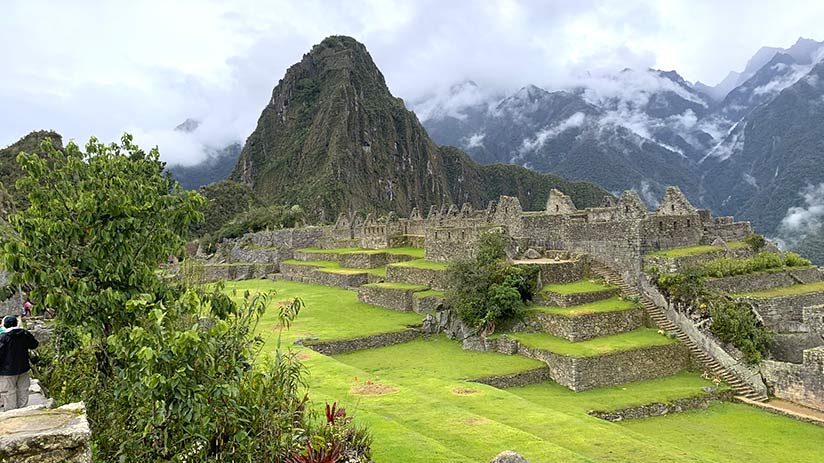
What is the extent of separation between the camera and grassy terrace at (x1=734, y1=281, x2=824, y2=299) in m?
17.8

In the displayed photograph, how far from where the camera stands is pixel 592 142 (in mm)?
108250

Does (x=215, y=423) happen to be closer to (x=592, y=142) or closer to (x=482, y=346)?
(x=482, y=346)

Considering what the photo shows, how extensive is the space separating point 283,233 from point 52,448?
148 ft

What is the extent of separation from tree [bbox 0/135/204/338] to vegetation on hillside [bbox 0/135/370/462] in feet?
0.05

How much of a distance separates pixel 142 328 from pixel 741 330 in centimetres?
1660

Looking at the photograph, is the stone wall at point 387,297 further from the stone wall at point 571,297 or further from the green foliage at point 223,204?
the green foliage at point 223,204

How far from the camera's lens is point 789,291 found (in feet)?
60.2

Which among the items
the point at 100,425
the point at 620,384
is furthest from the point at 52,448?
the point at 620,384

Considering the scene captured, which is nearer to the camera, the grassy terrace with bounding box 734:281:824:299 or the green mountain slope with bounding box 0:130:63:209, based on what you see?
the grassy terrace with bounding box 734:281:824:299

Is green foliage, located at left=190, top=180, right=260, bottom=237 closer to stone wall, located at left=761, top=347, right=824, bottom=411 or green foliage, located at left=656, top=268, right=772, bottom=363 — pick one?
green foliage, located at left=656, top=268, right=772, bottom=363

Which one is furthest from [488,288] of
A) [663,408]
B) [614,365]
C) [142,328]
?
[142,328]

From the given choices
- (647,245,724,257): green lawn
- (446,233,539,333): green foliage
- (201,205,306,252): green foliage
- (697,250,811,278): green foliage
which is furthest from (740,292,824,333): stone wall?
(201,205,306,252): green foliage

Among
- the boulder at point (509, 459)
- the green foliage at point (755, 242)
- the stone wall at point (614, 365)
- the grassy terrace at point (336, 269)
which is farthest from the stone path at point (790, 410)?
the grassy terrace at point (336, 269)

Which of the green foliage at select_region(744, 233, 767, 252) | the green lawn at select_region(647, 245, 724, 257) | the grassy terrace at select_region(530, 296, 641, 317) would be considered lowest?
the grassy terrace at select_region(530, 296, 641, 317)
